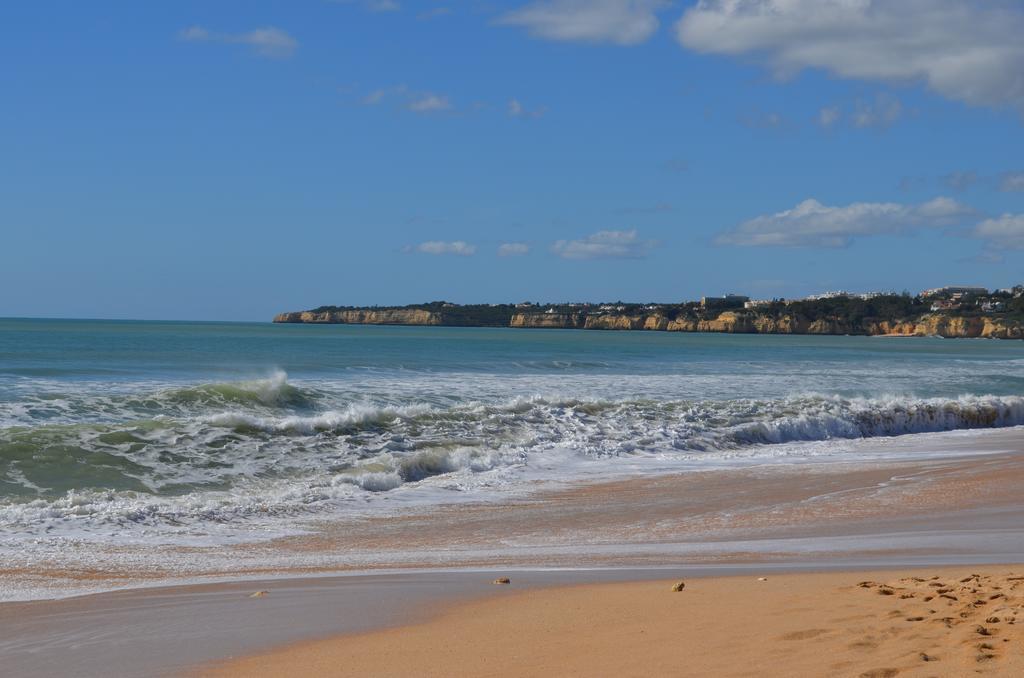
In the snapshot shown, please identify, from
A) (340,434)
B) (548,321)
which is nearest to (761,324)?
(548,321)

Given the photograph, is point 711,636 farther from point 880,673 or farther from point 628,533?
point 628,533

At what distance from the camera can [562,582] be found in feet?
25.8

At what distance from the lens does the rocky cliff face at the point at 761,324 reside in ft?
503

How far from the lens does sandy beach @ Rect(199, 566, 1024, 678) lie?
507 centimetres

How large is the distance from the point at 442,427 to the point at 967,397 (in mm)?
17996

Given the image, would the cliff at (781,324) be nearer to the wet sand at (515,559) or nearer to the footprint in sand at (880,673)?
the wet sand at (515,559)

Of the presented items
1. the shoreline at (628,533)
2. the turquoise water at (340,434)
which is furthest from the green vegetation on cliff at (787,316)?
the shoreline at (628,533)

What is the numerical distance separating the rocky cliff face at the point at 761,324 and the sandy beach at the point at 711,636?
510 ft

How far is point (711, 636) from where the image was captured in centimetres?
574

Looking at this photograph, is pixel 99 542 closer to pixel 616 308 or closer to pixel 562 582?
pixel 562 582

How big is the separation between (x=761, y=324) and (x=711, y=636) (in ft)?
553

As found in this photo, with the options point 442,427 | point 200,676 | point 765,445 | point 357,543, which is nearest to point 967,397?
point 765,445

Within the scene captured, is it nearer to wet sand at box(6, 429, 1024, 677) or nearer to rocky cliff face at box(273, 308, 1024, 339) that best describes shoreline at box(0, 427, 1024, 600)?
wet sand at box(6, 429, 1024, 677)

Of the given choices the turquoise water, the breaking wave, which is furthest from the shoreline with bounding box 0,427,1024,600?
the breaking wave
